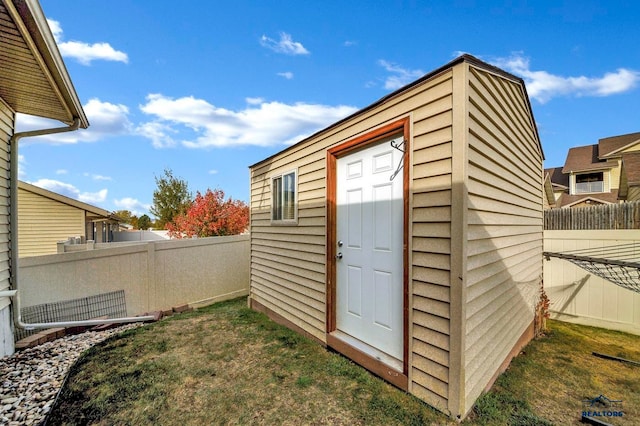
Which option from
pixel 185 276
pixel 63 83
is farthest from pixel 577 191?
pixel 63 83

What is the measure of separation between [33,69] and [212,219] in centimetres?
844

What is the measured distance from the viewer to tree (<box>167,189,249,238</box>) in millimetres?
10484

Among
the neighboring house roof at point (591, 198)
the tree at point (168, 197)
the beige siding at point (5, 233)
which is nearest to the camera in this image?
the beige siding at point (5, 233)

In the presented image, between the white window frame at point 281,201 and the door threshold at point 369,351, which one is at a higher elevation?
the white window frame at point 281,201

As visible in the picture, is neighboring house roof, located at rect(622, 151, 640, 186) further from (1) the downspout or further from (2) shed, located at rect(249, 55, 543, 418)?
(1) the downspout

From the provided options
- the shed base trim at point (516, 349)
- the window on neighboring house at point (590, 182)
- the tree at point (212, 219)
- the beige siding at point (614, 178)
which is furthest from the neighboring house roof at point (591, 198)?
the tree at point (212, 219)

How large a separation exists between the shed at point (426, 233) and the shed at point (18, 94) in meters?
2.57

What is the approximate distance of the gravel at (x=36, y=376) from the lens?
2055mm

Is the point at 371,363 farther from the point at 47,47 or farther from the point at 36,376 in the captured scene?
the point at 47,47

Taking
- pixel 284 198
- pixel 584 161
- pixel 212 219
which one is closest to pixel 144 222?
pixel 212 219

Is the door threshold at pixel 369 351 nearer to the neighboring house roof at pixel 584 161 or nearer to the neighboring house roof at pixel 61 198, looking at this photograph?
the neighboring house roof at pixel 61 198

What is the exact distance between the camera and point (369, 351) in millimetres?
2762

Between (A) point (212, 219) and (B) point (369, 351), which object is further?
Answer: (A) point (212, 219)

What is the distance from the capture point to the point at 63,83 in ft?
9.02
